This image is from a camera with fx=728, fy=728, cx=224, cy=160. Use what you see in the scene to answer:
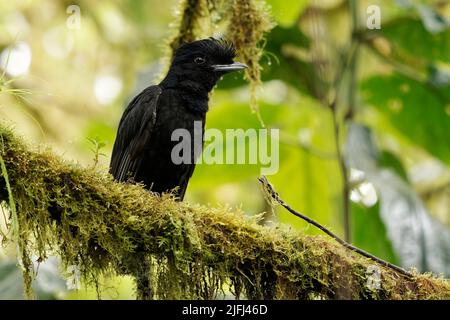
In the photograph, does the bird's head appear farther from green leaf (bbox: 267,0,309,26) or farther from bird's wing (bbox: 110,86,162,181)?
green leaf (bbox: 267,0,309,26)

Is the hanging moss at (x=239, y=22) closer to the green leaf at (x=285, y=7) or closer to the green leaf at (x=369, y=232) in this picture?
the green leaf at (x=285, y=7)

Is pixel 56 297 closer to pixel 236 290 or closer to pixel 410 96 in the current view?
pixel 236 290

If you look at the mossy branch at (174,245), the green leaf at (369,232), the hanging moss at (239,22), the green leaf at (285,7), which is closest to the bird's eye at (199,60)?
the hanging moss at (239,22)

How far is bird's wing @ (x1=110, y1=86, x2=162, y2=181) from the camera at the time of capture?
12.9ft

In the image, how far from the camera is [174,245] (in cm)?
278

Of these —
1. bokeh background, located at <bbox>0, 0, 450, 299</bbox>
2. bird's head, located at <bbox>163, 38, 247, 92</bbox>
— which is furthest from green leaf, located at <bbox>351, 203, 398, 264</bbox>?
bird's head, located at <bbox>163, 38, 247, 92</bbox>

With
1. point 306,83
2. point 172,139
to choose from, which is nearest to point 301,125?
point 306,83

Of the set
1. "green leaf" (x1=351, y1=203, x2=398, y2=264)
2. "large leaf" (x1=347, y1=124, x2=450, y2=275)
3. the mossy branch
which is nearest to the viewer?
the mossy branch

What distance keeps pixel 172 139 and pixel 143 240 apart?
1258mm

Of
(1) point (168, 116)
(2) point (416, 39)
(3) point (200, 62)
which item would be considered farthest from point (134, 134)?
(2) point (416, 39)

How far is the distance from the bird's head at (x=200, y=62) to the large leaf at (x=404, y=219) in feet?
2.95

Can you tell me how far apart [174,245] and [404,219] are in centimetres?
192

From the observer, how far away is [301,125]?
5.15m

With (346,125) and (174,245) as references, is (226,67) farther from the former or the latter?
(174,245)
